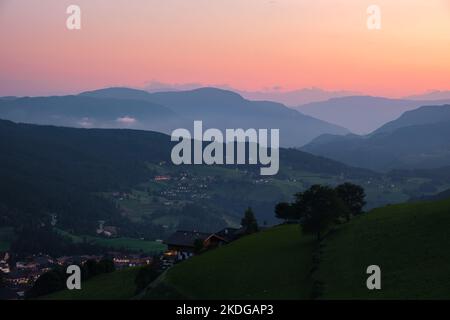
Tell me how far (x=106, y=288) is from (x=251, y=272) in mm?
24286

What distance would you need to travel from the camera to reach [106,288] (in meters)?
64.1

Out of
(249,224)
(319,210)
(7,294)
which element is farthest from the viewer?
(7,294)

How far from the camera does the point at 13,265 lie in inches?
6747

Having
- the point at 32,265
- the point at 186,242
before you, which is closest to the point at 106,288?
the point at 186,242

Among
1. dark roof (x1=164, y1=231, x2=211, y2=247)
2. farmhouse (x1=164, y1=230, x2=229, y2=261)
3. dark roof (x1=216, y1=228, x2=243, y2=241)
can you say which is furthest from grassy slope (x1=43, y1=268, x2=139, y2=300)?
dark roof (x1=216, y1=228, x2=243, y2=241)

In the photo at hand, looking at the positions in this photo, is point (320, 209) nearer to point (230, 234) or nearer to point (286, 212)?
point (286, 212)

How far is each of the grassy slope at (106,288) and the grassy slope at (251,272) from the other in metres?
9.05

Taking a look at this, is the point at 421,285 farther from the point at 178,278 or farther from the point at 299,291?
the point at 178,278

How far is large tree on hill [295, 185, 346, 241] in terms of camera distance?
187 ft

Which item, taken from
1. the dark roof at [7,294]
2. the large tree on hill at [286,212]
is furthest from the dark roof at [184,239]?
the dark roof at [7,294]

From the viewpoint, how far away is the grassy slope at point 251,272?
4269cm

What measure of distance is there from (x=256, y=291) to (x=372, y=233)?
52.2 ft

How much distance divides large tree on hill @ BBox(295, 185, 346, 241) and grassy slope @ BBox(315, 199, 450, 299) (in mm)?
→ 1882
